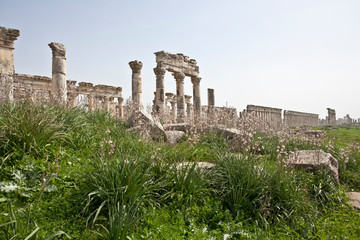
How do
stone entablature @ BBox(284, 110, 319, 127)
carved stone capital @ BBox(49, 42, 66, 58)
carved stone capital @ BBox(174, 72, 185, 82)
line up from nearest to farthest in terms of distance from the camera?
1. carved stone capital @ BBox(49, 42, 66, 58)
2. carved stone capital @ BBox(174, 72, 185, 82)
3. stone entablature @ BBox(284, 110, 319, 127)

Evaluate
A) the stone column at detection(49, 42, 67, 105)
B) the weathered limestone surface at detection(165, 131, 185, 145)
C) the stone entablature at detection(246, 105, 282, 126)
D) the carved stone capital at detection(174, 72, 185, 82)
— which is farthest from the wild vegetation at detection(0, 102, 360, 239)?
the stone entablature at detection(246, 105, 282, 126)

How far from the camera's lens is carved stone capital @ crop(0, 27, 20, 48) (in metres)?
12.1

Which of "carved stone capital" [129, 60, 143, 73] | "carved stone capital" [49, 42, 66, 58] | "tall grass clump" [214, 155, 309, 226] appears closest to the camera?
"tall grass clump" [214, 155, 309, 226]

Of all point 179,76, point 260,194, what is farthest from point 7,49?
point 260,194

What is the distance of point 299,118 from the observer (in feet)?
160

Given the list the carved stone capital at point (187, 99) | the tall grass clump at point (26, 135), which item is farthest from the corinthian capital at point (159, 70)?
the carved stone capital at point (187, 99)

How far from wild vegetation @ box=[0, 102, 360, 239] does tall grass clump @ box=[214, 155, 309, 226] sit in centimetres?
2

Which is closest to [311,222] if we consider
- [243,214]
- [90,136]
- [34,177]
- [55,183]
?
[243,214]

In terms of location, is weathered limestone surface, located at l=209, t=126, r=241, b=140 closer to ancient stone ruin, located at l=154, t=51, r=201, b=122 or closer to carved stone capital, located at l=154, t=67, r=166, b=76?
ancient stone ruin, located at l=154, t=51, r=201, b=122

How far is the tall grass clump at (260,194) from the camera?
13.3 ft

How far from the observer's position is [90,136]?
6.23 meters

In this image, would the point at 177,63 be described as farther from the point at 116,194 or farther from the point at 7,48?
the point at 116,194

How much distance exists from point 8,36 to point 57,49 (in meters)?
Answer: 2.35

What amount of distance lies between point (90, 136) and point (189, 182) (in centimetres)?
331
